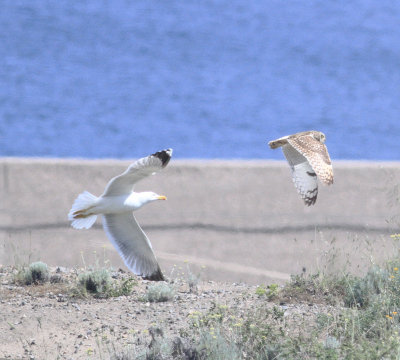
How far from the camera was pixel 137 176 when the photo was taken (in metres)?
6.91

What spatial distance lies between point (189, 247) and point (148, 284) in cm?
84

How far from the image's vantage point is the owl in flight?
673 cm

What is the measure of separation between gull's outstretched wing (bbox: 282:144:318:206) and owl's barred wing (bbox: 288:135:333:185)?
0.99 feet

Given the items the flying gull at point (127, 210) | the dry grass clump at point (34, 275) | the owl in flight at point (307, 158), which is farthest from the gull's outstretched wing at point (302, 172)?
the dry grass clump at point (34, 275)

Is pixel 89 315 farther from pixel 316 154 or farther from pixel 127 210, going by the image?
pixel 316 154

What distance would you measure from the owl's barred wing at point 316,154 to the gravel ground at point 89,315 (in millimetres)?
1004

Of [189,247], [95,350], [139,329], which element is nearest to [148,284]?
[189,247]

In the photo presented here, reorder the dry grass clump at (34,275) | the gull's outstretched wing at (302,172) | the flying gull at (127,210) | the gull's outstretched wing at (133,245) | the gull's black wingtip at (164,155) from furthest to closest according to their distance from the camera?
1. the dry grass clump at (34,275)
2. the gull's outstretched wing at (133,245)
3. the gull's outstretched wing at (302,172)
4. the flying gull at (127,210)
5. the gull's black wingtip at (164,155)

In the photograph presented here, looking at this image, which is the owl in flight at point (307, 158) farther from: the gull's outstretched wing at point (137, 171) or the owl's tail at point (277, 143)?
the gull's outstretched wing at point (137, 171)

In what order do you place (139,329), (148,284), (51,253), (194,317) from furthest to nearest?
(51,253), (148,284), (139,329), (194,317)

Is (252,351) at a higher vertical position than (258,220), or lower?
lower

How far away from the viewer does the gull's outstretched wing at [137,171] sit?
6.44m

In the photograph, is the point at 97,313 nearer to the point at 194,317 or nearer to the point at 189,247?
the point at 194,317

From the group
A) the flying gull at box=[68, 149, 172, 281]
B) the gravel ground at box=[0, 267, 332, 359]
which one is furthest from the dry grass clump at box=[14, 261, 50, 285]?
the flying gull at box=[68, 149, 172, 281]
